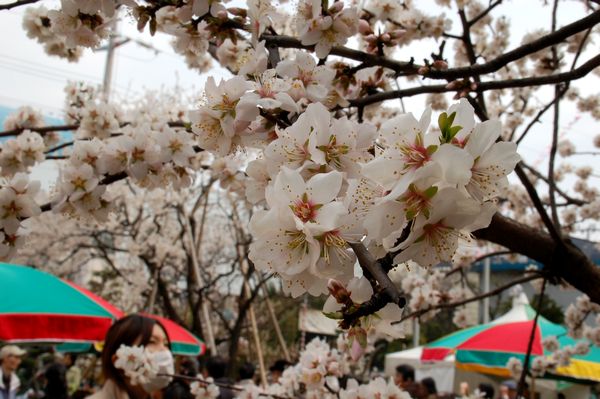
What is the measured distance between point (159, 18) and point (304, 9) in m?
0.67

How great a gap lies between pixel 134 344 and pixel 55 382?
118 inches

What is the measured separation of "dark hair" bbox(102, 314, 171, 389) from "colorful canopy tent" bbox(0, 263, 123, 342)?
179cm

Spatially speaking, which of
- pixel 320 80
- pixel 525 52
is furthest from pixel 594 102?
pixel 320 80

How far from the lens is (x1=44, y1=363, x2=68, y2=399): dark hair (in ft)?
16.3

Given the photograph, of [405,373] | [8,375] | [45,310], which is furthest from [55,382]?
[405,373]

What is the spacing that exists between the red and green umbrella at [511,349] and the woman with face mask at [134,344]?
4.17 metres

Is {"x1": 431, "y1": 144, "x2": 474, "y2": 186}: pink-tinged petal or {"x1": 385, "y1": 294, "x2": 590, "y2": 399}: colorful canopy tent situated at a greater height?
{"x1": 431, "y1": 144, "x2": 474, "y2": 186}: pink-tinged petal

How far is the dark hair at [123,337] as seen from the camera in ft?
7.78

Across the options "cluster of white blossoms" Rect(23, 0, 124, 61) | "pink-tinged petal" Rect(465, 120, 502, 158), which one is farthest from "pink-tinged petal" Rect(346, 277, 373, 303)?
"cluster of white blossoms" Rect(23, 0, 124, 61)

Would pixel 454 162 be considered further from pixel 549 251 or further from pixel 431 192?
pixel 549 251

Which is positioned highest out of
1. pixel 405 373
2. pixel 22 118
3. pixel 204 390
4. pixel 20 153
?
pixel 22 118

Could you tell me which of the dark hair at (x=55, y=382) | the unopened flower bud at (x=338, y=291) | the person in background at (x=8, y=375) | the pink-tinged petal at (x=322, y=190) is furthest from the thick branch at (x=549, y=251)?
the person in background at (x=8, y=375)

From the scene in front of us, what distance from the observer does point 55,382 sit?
500 cm

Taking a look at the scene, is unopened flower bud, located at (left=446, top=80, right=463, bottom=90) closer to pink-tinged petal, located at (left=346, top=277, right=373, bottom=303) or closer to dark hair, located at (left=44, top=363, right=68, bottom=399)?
pink-tinged petal, located at (left=346, top=277, right=373, bottom=303)
